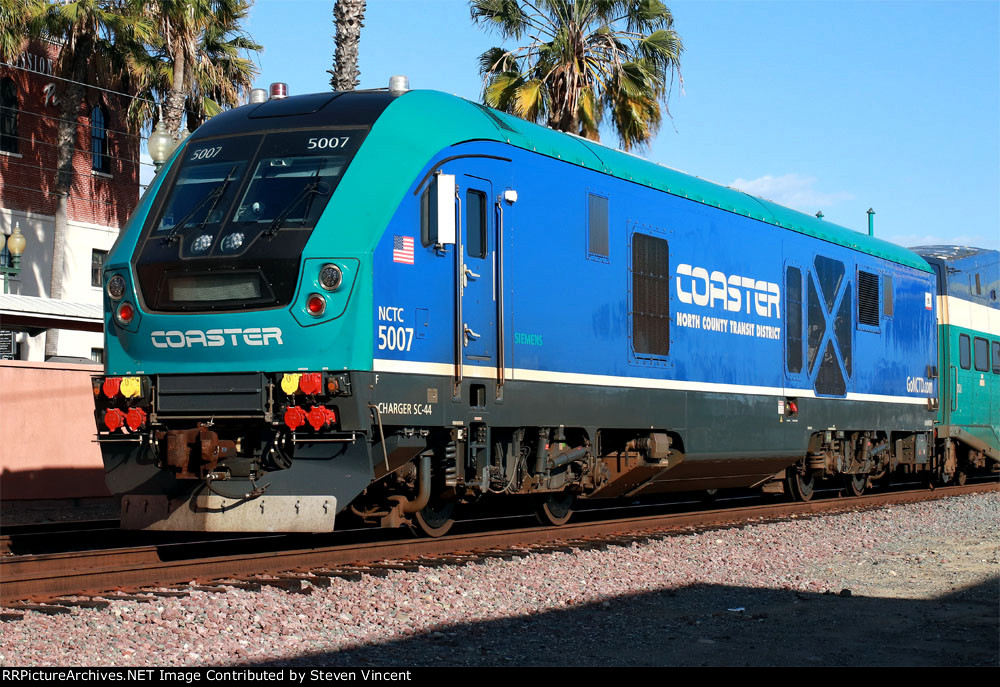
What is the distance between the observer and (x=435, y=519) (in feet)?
37.3

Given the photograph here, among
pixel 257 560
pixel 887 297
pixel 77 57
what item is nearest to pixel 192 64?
pixel 77 57

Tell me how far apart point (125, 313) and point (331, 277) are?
1.90 meters

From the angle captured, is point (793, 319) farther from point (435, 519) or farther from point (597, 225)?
point (435, 519)

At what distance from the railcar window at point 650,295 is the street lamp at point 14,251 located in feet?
58.7

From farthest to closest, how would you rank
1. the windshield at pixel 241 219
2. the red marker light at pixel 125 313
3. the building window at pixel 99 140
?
the building window at pixel 99 140 < the red marker light at pixel 125 313 < the windshield at pixel 241 219

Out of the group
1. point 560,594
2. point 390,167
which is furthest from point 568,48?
point 560,594

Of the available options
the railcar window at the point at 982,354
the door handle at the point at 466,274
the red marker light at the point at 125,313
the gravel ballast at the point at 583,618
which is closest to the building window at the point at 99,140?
the railcar window at the point at 982,354

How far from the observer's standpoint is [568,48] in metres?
24.6

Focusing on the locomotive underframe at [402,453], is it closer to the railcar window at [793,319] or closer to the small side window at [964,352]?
the railcar window at [793,319]

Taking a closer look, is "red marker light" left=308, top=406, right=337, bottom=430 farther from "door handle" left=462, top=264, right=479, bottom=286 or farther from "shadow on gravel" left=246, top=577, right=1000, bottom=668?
"shadow on gravel" left=246, top=577, right=1000, bottom=668

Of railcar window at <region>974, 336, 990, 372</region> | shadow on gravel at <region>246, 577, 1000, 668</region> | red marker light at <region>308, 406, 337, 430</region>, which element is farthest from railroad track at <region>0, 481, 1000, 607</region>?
railcar window at <region>974, 336, 990, 372</region>

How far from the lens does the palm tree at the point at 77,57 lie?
28.6 metres

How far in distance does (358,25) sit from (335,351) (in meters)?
12.9

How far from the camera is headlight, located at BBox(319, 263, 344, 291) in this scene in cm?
897
